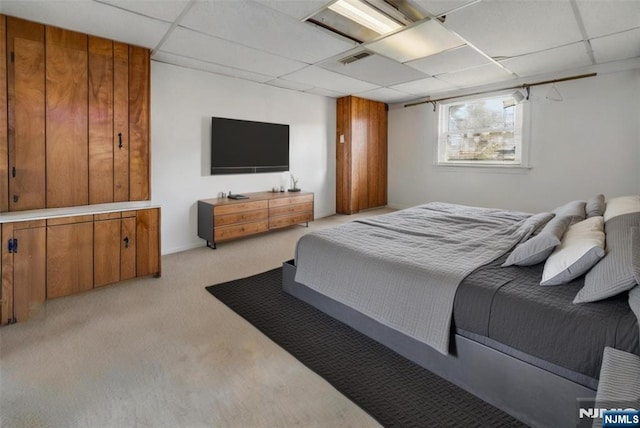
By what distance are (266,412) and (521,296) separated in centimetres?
133

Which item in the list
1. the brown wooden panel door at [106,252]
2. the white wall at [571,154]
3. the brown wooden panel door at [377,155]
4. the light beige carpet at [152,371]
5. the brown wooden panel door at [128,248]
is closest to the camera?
the light beige carpet at [152,371]

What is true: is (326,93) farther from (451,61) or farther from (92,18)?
(92,18)

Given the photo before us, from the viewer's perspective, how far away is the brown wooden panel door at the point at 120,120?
3219 mm

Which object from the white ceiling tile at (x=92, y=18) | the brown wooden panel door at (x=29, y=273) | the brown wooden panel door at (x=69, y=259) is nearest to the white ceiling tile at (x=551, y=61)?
the white ceiling tile at (x=92, y=18)

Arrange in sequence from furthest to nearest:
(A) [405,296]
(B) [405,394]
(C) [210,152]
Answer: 1. (C) [210,152]
2. (A) [405,296]
3. (B) [405,394]

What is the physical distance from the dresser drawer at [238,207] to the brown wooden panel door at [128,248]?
1.20 metres

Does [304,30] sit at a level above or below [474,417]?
above

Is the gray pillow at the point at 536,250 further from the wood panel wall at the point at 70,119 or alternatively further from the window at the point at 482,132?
the window at the point at 482,132

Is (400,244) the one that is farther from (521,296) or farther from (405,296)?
(521,296)

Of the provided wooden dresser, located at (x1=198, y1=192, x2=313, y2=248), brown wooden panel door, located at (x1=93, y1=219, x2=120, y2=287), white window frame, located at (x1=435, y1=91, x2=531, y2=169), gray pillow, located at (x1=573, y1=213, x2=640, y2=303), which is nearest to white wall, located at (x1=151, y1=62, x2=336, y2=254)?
wooden dresser, located at (x1=198, y1=192, x2=313, y2=248)

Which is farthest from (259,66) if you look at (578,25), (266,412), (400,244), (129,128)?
(266,412)

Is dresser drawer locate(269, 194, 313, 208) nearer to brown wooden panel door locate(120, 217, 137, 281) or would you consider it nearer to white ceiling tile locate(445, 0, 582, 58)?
brown wooden panel door locate(120, 217, 137, 281)

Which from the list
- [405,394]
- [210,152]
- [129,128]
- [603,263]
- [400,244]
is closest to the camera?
[603,263]

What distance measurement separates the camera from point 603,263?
5.08 feet
